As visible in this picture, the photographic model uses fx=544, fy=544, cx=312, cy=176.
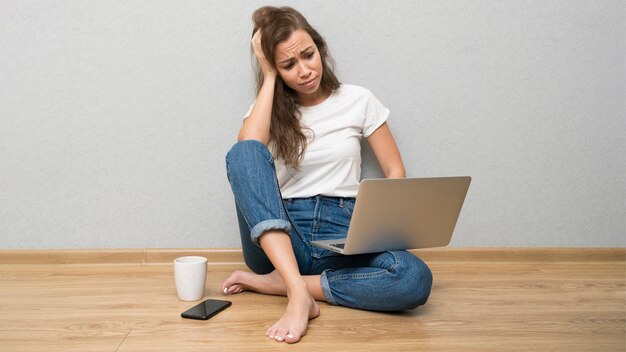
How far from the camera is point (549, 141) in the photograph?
6.56ft

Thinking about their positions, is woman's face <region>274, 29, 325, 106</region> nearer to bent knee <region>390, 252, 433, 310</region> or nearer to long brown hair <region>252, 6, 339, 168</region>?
long brown hair <region>252, 6, 339, 168</region>

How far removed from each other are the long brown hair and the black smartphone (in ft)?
1.51

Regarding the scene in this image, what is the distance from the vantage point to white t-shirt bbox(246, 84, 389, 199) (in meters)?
1.64

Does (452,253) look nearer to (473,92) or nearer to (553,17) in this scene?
(473,92)

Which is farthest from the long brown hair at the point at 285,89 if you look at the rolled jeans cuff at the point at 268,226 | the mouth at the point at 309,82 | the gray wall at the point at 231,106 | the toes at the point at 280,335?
the toes at the point at 280,335

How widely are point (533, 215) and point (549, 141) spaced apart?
0.92 ft

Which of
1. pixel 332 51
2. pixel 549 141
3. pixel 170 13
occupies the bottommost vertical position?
pixel 549 141

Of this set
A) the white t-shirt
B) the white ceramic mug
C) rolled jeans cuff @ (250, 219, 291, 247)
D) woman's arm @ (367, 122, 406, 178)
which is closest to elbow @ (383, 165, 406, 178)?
woman's arm @ (367, 122, 406, 178)

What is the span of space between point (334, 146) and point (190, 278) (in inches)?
22.4

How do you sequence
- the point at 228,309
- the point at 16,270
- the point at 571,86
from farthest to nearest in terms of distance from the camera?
1. the point at 571,86
2. the point at 16,270
3. the point at 228,309

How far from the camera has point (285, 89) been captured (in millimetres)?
1709

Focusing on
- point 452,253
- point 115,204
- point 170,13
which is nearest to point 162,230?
point 115,204

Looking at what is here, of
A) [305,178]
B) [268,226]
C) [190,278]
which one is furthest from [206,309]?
[305,178]

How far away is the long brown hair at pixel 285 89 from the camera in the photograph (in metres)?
1.58
